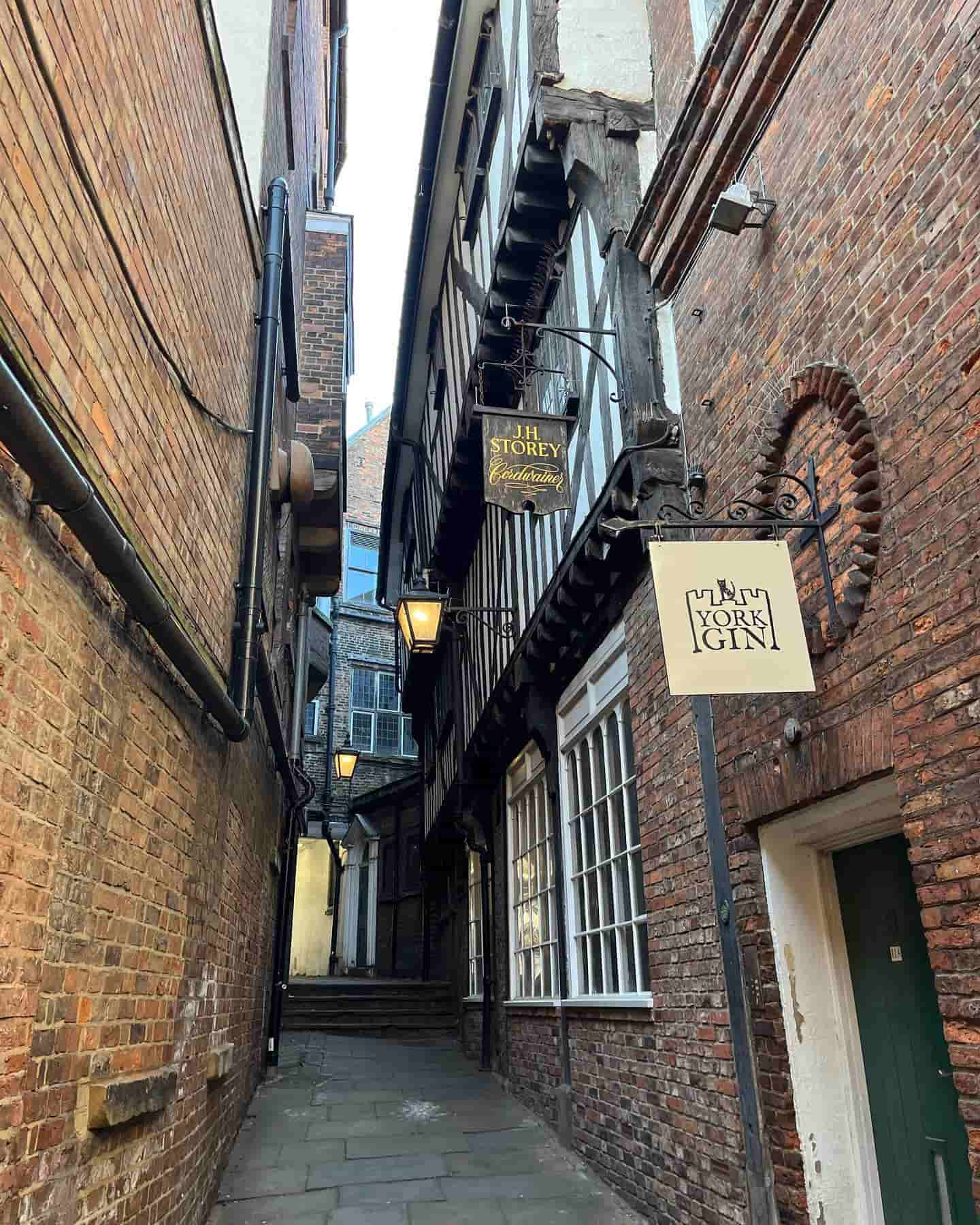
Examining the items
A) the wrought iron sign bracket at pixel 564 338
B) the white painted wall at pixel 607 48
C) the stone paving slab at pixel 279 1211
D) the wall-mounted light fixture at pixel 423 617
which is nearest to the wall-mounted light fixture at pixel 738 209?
the wrought iron sign bracket at pixel 564 338

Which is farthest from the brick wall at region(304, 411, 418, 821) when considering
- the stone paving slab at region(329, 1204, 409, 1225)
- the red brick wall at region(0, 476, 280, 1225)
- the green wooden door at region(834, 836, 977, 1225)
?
the green wooden door at region(834, 836, 977, 1225)

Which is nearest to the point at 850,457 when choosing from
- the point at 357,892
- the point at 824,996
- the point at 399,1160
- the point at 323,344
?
the point at 824,996

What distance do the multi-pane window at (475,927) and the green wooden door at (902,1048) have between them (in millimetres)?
7228

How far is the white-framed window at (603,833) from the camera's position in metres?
5.71

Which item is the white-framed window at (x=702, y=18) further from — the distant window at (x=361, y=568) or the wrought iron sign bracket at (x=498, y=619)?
the distant window at (x=361, y=568)

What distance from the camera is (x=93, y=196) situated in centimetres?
277

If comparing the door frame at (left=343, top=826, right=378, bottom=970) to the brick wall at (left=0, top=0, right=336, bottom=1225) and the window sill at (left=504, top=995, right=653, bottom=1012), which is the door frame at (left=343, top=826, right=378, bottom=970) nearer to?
the window sill at (left=504, top=995, right=653, bottom=1012)

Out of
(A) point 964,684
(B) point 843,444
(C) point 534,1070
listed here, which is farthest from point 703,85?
(C) point 534,1070

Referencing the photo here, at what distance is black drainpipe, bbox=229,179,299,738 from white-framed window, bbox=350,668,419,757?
16.1 metres

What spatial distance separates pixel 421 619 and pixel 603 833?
294cm

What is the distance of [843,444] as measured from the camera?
11.8ft

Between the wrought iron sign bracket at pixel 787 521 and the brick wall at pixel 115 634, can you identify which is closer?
the brick wall at pixel 115 634

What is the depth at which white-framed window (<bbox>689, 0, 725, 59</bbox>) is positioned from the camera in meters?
5.22

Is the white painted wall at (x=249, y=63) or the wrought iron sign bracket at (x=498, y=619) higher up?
the white painted wall at (x=249, y=63)
